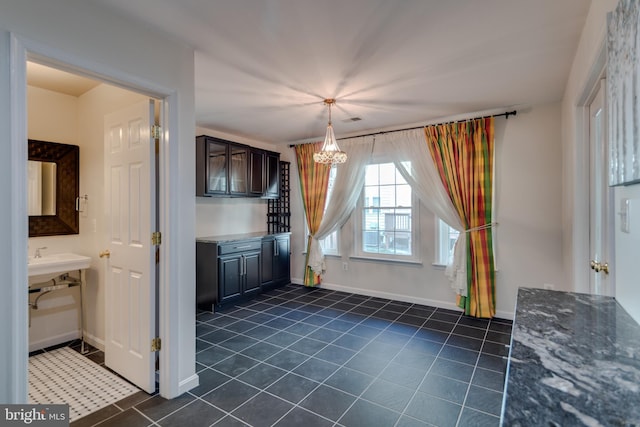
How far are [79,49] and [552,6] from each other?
2655mm

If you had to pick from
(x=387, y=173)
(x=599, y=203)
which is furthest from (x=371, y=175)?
(x=599, y=203)

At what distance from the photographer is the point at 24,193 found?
150 centimetres

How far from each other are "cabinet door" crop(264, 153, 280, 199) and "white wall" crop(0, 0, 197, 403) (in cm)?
271

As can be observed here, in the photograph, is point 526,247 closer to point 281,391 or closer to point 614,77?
point 614,77

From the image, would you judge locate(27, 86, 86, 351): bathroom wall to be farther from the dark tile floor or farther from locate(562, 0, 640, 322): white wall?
locate(562, 0, 640, 322): white wall

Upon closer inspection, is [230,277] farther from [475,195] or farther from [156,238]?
[475,195]

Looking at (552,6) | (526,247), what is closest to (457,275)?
(526,247)

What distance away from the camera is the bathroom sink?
2.49 m

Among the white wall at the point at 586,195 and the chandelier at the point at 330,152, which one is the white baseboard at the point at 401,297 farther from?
the chandelier at the point at 330,152

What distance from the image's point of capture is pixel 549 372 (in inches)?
32.3

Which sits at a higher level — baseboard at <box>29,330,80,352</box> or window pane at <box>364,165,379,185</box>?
window pane at <box>364,165,379,185</box>

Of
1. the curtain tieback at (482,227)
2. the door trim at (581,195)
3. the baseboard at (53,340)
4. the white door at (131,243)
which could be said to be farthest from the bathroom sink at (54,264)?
the door trim at (581,195)

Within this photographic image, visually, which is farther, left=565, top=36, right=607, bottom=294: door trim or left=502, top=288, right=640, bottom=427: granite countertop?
left=565, top=36, right=607, bottom=294: door trim

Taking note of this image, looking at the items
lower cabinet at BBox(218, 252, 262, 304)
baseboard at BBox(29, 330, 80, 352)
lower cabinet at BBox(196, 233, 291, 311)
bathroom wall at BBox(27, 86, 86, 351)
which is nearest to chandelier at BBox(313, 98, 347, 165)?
lower cabinet at BBox(196, 233, 291, 311)
